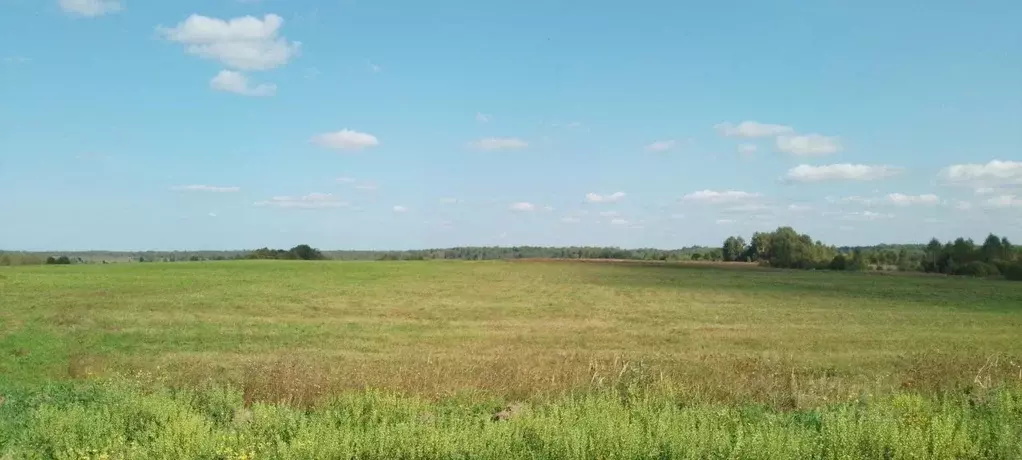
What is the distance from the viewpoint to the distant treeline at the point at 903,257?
3469 inches

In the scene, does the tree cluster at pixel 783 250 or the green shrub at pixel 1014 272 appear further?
the tree cluster at pixel 783 250

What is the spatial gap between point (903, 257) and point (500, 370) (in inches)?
4576

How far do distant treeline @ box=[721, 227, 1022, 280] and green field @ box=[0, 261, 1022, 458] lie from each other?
36030mm

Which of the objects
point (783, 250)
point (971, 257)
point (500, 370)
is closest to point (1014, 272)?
point (971, 257)

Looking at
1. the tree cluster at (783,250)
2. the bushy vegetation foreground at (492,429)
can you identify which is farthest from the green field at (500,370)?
the tree cluster at (783,250)

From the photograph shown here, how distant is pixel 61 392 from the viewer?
12125 millimetres

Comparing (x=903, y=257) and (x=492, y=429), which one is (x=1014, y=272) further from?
(x=492, y=429)

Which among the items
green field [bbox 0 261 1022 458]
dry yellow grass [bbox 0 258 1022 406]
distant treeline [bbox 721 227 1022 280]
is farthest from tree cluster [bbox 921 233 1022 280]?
green field [bbox 0 261 1022 458]

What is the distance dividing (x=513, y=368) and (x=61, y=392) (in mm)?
8255

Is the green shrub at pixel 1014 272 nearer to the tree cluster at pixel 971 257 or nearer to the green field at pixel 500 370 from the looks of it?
the tree cluster at pixel 971 257

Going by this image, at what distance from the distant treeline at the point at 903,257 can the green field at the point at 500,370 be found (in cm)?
3603

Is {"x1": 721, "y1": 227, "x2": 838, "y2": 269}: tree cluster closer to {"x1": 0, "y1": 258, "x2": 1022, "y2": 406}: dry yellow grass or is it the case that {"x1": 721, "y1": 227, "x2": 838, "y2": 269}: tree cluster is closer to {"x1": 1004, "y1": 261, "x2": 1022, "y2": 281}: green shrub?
{"x1": 1004, "y1": 261, "x2": 1022, "y2": 281}: green shrub

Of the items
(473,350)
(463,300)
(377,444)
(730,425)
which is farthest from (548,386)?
(463,300)

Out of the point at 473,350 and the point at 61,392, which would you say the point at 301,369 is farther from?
the point at 473,350
